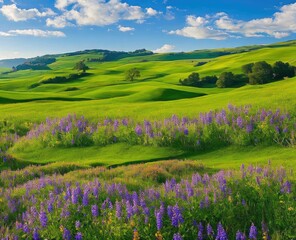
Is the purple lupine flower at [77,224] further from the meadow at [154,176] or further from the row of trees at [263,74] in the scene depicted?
the row of trees at [263,74]

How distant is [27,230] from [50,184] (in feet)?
10.7

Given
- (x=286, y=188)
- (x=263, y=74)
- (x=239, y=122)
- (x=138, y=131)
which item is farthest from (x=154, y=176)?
(x=263, y=74)

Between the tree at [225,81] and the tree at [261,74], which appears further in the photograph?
the tree at [225,81]

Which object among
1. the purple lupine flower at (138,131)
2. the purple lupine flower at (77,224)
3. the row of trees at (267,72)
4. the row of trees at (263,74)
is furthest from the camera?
the row of trees at (263,74)

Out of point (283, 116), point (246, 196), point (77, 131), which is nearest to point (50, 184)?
point (246, 196)

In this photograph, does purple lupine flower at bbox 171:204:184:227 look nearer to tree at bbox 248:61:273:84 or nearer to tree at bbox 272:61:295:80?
tree at bbox 248:61:273:84

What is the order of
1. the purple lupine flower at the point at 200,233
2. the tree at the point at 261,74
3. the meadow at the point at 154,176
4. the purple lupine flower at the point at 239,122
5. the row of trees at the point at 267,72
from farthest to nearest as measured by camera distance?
the row of trees at the point at 267,72, the tree at the point at 261,74, the purple lupine flower at the point at 239,122, the meadow at the point at 154,176, the purple lupine flower at the point at 200,233

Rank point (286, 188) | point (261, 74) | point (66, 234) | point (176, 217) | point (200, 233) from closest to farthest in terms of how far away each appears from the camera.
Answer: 1. point (200, 233)
2. point (176, 217)
3. point (66, 234)
4. point (286, 188)
5. point (261, 74)

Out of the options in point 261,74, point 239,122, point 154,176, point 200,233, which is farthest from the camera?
point 261,74

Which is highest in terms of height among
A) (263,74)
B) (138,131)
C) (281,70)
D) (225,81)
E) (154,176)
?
(281,70)

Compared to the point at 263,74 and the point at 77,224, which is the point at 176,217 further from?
the point at 263,74

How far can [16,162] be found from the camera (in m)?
17.6

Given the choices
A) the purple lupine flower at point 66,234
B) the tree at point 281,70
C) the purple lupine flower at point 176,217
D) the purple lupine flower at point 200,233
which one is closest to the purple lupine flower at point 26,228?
the purple lupine flower at point 66,234

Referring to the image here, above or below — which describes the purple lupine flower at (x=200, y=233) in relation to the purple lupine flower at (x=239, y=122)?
below
